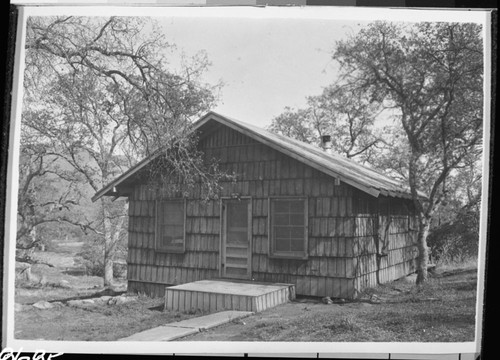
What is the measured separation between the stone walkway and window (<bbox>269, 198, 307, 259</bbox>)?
721mm

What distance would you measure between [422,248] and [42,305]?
386 cm

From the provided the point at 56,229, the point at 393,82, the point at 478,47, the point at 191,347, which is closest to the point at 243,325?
the point at 191,347

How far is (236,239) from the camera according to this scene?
4504mm

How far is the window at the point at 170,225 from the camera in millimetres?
4605

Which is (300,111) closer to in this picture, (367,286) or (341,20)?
(341,20)

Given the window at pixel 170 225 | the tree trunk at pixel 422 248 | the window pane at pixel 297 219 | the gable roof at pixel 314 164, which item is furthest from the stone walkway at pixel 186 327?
the tree trunk at pixel 422 248

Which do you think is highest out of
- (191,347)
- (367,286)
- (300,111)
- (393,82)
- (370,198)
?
Result: (393,82)

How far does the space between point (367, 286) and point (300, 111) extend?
6.19ft

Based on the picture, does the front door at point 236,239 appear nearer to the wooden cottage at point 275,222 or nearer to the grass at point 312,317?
the wooden cottage at point 275,222

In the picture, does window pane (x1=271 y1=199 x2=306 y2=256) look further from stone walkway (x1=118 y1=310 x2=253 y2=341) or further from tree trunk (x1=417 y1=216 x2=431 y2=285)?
tree trunk (x1=417 y1=216 x2=431 y2=285)

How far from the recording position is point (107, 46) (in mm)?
4398

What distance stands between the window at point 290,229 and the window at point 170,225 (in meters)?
0.96

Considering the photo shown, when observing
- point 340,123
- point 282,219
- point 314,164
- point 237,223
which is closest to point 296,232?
point 282,219

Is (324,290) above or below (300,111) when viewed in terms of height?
below
